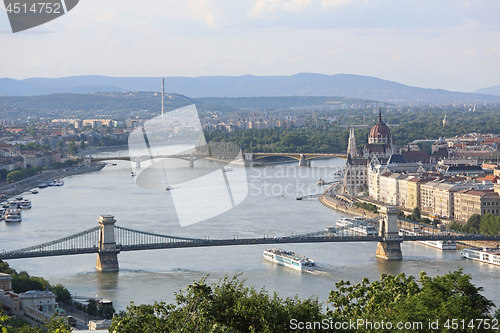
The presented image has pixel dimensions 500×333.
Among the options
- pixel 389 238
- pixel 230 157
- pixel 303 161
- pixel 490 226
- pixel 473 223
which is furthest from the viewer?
pixel 230 157

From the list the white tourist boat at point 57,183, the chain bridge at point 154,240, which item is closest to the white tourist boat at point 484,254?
the chain bridge at point 154,240

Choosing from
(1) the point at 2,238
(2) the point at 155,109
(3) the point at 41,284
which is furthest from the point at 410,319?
(2) the point at 155,109

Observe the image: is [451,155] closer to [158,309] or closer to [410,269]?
[410,269]

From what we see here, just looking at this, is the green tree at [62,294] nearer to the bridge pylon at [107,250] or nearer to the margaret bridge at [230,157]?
the bridge pylon at [107,250]

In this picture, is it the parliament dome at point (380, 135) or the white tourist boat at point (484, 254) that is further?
the parliament dome at point (380, 135)

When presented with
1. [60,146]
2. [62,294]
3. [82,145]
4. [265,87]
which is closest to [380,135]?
[60,146]

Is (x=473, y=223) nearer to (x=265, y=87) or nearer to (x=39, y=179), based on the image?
(x=39, y=179)
